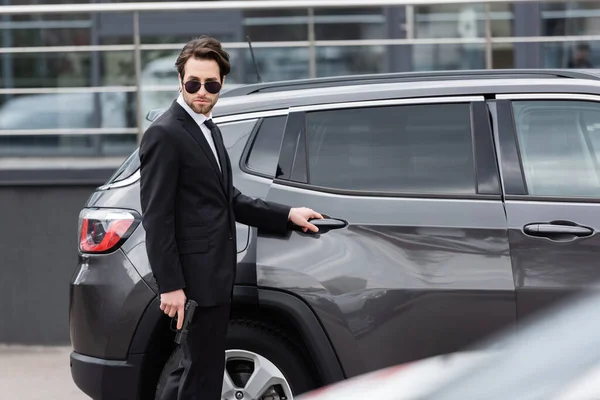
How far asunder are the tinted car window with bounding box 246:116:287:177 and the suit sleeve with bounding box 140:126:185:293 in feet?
1.99

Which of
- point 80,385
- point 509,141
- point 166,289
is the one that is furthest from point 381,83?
point 80,385

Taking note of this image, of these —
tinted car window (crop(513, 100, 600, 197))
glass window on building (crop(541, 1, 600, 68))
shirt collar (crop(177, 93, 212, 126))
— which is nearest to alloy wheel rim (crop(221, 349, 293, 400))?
shirt collar (crop(177, 93, 212, 126))

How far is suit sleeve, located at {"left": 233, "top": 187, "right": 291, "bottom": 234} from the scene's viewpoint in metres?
4.28

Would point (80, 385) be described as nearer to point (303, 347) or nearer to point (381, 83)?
point (303, 347)

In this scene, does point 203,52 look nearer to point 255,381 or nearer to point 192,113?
point 192,113

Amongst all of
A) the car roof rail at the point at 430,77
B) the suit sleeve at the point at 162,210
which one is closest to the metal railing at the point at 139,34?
the car roof rail at the point at 430,77

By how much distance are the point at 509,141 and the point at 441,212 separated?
412 mm

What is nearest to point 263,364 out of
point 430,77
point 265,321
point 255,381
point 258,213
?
point 255,381

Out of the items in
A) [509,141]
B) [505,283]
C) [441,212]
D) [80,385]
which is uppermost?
[509,141]

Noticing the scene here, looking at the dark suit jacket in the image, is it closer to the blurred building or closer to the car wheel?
the car wheel

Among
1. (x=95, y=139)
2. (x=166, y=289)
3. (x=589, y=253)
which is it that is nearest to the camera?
(x=166, y=289)

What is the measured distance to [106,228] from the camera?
4500 millimetres

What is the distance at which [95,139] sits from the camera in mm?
7555

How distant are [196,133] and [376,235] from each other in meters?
0.84
